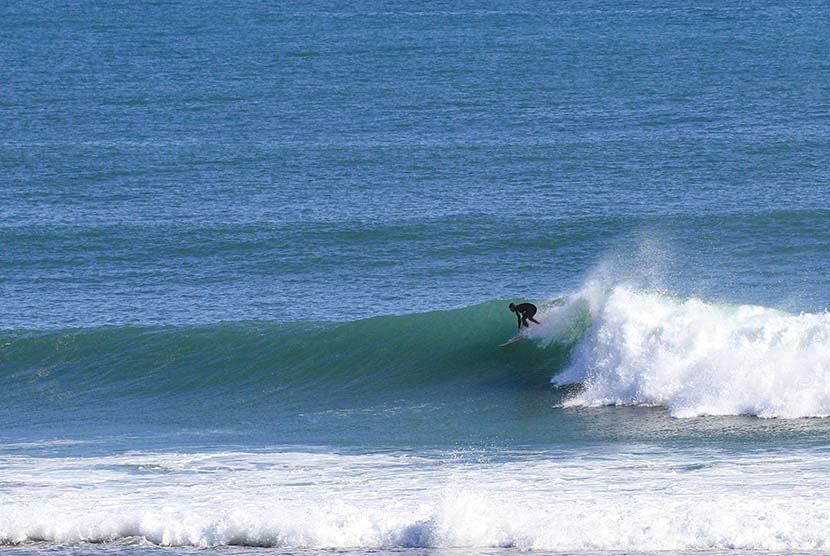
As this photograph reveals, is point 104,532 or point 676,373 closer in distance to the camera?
point 104,532

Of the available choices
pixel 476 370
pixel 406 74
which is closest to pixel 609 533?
pixel 476 370

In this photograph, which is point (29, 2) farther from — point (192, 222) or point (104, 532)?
point (104, 532)

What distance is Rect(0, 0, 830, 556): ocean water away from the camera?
14188 mm

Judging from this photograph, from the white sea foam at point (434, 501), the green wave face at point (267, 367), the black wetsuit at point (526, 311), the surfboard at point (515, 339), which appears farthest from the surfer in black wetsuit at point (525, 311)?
the white sea foam at point (434, 501)

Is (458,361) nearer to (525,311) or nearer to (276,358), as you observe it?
(525,311)

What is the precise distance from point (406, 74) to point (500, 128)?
8.56 meters

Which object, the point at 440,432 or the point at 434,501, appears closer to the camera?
the point at 434,501

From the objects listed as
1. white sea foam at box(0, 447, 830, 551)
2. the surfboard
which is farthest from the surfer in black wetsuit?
white sea foam at box(0, 447, 830, 551)

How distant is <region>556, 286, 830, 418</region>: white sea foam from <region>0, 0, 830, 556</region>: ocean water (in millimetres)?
→ 47

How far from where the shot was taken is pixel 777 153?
121ft

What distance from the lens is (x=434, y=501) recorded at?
46.4 ft

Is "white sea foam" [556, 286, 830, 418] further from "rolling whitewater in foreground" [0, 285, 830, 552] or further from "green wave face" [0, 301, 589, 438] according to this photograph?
"green wave face" [0, 301, 589, 438]

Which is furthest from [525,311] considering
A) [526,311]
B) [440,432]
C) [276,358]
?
[276,358]

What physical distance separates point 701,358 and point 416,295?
309 inches
